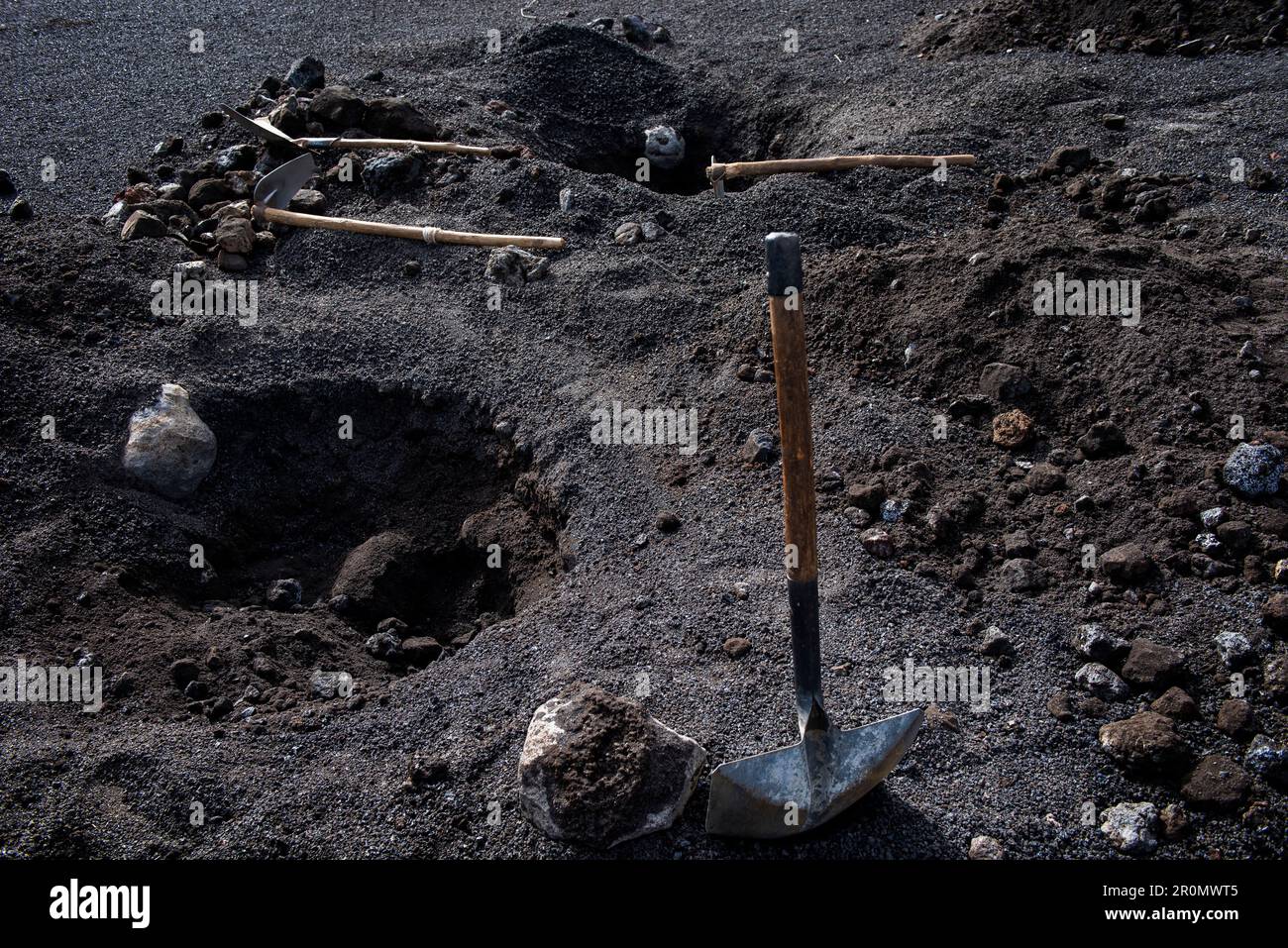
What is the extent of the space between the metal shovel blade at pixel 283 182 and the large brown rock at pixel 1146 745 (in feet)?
17.2

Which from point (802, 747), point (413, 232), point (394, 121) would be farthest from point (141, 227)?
point (802, 747)

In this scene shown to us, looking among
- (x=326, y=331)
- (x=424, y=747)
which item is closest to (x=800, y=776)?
(x=424, y=747)

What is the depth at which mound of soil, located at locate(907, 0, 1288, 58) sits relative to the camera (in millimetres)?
7426

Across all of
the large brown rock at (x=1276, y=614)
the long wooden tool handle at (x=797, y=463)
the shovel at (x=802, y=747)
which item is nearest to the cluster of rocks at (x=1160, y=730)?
the large brown rock at (x=1276, y=614)

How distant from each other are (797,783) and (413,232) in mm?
4015

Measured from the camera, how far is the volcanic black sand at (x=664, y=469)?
3.16 metres

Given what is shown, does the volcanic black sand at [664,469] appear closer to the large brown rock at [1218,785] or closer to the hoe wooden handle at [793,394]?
the large brown rock at [1218,785]

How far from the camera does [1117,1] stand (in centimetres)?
777

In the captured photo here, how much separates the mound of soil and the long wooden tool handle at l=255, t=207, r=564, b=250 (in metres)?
4.18

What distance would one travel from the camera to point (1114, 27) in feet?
25.3

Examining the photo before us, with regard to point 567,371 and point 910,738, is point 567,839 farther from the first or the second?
point 567,371

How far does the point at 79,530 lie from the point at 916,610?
11.0ft

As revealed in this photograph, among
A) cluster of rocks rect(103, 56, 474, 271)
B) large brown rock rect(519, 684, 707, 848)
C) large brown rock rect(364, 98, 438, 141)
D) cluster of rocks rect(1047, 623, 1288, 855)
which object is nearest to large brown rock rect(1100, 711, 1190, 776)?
cluster of rocks rect(1047, 623, 1288, 855)

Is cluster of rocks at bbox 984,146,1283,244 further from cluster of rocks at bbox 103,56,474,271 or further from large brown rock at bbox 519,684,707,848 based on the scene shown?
large brown rock at bbox 519,684,707,848
